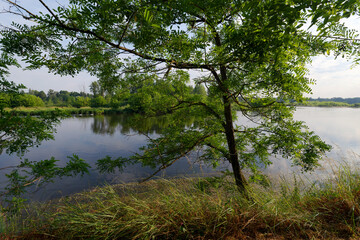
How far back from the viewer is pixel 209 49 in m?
3.51

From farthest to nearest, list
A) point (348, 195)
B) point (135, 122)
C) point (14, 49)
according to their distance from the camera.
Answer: point (135, 122), point (14, 49), point (348, 195)

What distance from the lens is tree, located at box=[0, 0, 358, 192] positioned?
1.74 metres

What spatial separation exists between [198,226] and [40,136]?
3.15 metres

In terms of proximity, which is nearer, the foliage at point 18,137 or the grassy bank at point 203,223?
the grassy bank at point 203,223

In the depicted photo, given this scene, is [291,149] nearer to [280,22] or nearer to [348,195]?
[348,195]

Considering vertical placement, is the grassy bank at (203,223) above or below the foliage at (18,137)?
below

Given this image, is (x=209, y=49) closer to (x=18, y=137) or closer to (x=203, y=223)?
(x=203, y=223)

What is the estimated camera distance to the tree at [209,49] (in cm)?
174

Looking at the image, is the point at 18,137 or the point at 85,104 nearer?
the point at 18,137

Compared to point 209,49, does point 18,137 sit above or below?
below

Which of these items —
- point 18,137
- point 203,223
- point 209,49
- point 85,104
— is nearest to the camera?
point 203,223

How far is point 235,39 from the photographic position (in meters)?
2.08

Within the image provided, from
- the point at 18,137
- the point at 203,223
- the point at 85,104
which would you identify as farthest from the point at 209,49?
the point at 85,104

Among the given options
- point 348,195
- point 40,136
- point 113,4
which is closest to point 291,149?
point 348,195
